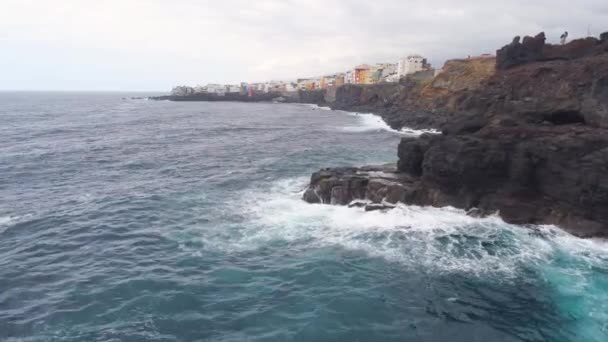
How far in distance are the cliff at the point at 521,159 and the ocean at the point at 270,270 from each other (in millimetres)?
1801

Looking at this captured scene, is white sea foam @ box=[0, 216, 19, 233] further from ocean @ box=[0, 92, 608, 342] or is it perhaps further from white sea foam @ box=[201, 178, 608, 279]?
white sea foam @ box=[201, 178, 608, 279]

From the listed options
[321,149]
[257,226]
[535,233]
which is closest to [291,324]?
[257,226]

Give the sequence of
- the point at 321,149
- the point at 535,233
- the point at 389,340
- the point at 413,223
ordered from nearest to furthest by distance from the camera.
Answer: the point at 389,340 → the point at 535,233 → the point at 413,223 → the point at 321,149

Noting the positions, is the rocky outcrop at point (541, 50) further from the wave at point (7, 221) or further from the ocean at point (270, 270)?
the wave at point (7, 221)

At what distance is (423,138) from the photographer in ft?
124

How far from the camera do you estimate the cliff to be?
28.9m

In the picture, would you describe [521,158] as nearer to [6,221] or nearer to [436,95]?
[6,221]

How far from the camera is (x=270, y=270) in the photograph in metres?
24.1

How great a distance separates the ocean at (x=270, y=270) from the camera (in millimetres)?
18484

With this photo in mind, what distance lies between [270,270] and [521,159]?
69.9 ft

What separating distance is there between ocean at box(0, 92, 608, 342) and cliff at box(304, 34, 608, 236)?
5.91 ft

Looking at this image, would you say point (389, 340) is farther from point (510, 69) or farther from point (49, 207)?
point (510, 69)

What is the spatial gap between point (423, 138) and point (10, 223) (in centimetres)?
3562

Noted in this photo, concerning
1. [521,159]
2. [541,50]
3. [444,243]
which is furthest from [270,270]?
[541,50]
